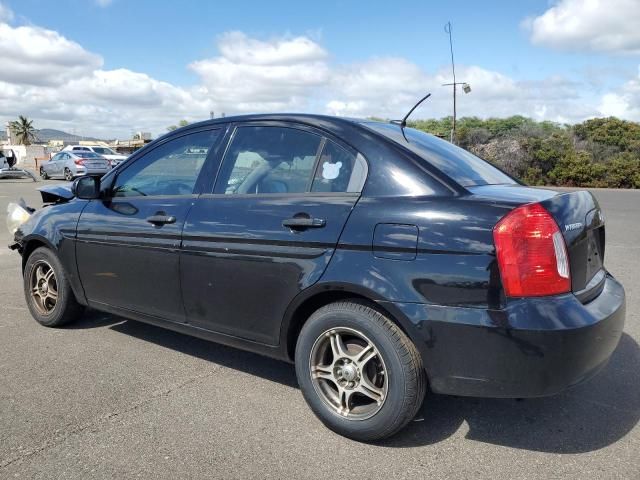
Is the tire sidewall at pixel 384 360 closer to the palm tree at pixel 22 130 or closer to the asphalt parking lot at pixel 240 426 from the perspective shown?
the asphalt parking lot at pixel 240 426

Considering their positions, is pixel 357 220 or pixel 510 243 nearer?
pixel 510 243

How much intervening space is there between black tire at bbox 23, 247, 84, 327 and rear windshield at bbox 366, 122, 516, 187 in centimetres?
280

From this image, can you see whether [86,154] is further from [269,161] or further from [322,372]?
[322,372]

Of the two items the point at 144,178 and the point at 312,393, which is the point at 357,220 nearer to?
the point at 312,393

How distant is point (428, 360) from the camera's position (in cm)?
262

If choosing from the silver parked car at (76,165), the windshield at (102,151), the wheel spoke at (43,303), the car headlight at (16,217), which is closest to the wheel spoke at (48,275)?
the wheel spoke at (43,303)

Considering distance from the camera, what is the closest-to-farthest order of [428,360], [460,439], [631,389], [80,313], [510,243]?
[510,243]
[428,360]
[460,439]
[631,389]
[80,313]

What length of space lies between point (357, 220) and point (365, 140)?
499 millimetres

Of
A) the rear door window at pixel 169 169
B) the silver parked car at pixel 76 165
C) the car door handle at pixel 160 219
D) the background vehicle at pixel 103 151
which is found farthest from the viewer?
the background vehicle at pixel 103 151

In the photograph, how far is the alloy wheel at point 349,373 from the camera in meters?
2.81

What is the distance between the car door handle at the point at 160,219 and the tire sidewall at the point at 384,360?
1.17 meters

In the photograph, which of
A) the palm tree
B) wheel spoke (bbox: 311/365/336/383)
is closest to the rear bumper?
wheel spoke (bbox: 311/365/336/383)

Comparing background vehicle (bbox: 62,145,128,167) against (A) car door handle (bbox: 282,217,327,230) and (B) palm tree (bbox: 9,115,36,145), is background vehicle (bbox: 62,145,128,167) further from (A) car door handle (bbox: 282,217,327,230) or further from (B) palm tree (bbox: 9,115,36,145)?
(B) palm tree (bbox: 9,115,36,145)

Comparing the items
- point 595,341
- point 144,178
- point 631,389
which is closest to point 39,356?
point 144,178
